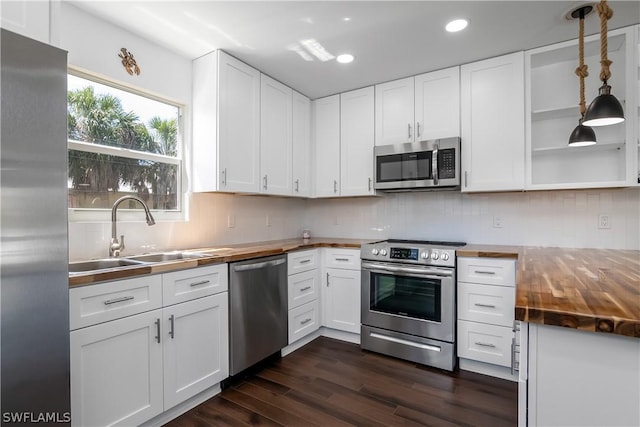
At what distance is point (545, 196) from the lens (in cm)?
265

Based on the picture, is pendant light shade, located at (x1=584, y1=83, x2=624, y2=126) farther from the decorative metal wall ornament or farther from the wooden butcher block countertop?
the decorative metal wall ornament

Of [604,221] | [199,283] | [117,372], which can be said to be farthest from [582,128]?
[117,372]

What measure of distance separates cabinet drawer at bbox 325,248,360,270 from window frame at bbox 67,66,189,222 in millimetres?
1314

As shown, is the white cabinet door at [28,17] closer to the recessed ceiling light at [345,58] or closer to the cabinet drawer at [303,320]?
the recessed ceiling light at [345,58]

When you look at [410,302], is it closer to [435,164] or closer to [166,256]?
[435,164]

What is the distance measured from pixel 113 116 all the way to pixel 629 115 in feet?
11.6

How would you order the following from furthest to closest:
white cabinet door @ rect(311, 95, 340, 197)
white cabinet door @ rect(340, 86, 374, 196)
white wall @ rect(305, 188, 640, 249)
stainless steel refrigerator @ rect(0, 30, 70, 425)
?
white cabinet door @ rect(311, 95, 340, 197), white cabinet door @ rect(340, 86, 374, 196), white wall @ rect(305, 188, 640, 249), stainless steel refrigerator @ rect(0, 30, 70, 425)

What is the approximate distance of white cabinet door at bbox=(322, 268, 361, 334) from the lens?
2906mm

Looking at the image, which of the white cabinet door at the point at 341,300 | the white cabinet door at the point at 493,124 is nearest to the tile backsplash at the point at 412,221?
the white cabinet door at the point at 493,124

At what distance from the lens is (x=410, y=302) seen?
2615 mm

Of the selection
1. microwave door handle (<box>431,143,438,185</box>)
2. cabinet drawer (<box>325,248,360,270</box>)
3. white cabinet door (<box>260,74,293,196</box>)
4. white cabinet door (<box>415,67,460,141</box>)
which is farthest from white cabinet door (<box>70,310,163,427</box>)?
white cabinet door (<box>415,67,460,141</box>)

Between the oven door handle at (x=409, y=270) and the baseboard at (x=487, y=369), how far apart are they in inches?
26.5

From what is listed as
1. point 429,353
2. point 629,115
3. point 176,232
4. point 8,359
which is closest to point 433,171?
point 629,115

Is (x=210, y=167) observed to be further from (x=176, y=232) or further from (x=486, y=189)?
(x=486, y=189)
